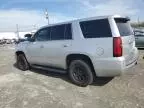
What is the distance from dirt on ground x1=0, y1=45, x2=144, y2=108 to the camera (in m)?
4.89

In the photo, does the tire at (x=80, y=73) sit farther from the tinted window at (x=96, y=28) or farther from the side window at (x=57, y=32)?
the side window at (x=57, y=32)

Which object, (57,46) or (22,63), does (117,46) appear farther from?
(22,63)

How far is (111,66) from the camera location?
5.26m

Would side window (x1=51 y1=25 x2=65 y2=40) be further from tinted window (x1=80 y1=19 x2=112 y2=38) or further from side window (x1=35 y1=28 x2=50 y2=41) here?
tinted window (x1=80 y1=19 x2=112 y2=38)

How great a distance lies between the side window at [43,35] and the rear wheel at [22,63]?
1347mm

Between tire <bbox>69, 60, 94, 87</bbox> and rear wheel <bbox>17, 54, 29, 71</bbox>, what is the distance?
2841 mm

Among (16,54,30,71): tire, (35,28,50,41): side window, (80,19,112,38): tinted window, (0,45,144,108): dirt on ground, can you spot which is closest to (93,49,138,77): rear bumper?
(0,45,144,108): dirt on ground

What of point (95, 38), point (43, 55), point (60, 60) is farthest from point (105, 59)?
point (43, 55)

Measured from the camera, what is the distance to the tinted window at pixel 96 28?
532 centimetres

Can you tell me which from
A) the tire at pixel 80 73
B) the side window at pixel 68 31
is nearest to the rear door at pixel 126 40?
the tire at pixel 80 73

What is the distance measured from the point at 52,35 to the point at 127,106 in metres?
3.54

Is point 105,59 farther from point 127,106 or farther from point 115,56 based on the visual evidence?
point 127,106

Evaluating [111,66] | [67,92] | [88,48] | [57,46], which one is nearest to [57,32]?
[57,46]

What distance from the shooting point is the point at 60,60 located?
6562 millimetres
